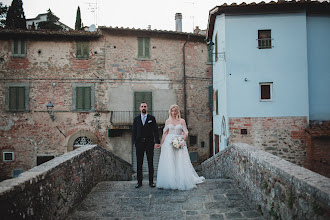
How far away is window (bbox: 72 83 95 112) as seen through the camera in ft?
44.6

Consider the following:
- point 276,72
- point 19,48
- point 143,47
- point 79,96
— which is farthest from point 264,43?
point 19,48

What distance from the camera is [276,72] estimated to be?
31.6ft

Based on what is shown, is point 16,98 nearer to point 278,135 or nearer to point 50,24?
point 278,135

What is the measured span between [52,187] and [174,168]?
2354 mm

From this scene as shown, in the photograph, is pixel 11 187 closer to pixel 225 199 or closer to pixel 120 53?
pixel 225 199

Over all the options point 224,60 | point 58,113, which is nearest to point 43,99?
point 58,113

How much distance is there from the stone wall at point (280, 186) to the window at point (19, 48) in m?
13.1

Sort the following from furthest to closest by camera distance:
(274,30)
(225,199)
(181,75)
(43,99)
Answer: (181,75) → (43,99) → (274,30) → (225,199)

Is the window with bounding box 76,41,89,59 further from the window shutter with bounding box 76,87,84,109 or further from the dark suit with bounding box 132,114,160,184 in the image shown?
the dark suit with bounding box 132,114,160,184

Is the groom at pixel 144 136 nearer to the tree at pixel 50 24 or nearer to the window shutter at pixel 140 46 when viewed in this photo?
the window shutter at pixel 140 46

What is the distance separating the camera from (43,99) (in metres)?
13.5

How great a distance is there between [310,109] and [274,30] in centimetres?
347

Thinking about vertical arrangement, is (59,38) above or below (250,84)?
above

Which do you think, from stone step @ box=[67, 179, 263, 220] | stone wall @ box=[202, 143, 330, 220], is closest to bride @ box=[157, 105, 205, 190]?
stone step @ box=[67, 179, 263, 220]
